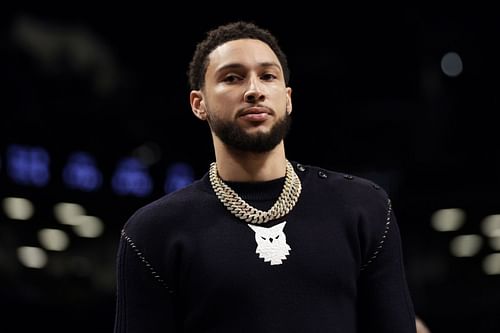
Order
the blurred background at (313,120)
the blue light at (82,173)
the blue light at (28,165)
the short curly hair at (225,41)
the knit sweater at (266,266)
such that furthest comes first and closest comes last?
the blue light at (82,173) < the blue light at (28,165) < the blurred background at (313,120) < the short curly hair at (225,41) < the knit sweater at (266,266)

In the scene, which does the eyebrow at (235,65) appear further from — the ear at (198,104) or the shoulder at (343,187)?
the shoulder at (343,187)

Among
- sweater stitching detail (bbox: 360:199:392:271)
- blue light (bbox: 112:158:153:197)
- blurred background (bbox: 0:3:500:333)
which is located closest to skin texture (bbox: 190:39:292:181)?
sweater stitching detail (bbox: 360:199:392:271)

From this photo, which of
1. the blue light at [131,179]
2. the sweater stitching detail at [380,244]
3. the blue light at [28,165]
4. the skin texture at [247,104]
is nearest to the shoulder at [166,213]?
the skin texture at [247,104]

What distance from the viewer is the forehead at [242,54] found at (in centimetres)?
229

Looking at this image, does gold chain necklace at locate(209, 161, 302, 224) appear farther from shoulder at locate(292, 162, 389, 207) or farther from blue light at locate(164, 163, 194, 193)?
blue light at locate(164, 163, 194, 193)

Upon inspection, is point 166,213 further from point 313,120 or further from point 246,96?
point 313,120

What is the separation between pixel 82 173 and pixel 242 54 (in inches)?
374

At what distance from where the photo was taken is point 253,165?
228cm

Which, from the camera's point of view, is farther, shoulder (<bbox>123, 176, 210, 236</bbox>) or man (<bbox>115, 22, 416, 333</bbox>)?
shoulder (<bbox>123, 176, 210, 236</bbox>)

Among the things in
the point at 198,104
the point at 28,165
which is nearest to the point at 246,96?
the point at 198,104

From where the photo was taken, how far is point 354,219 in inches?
87.6

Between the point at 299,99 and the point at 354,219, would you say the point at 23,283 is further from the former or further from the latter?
the point at 354,219

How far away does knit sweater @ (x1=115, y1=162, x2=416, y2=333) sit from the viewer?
2.10 metres

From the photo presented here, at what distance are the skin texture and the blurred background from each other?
752cm
